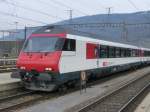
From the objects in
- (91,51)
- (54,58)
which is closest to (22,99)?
(54,58)

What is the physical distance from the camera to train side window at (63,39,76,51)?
16592 millimetres

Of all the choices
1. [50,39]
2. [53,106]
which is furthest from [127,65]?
[53,106]

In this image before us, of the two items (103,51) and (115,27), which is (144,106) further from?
(115,27)

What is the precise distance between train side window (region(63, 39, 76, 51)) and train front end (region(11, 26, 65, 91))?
0.21 m

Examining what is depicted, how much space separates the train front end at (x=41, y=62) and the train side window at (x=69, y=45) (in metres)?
0.21

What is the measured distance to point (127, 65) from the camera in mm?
31609

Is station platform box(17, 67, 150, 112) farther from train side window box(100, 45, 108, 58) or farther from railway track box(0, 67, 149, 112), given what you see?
train side window box(100, 45, 108, 58)

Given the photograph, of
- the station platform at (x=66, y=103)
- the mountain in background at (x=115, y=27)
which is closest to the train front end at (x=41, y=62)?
the station platform at (x=66, y=103)

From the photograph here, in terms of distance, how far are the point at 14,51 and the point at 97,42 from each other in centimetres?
5694

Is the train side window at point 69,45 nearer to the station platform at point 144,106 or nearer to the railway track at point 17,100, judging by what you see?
the railway track at point 17,100

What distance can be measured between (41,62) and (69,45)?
1679mm

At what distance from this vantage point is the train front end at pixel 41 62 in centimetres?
1578

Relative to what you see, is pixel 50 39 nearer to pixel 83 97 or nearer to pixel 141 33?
pixel 83 97

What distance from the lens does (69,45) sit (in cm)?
1697
